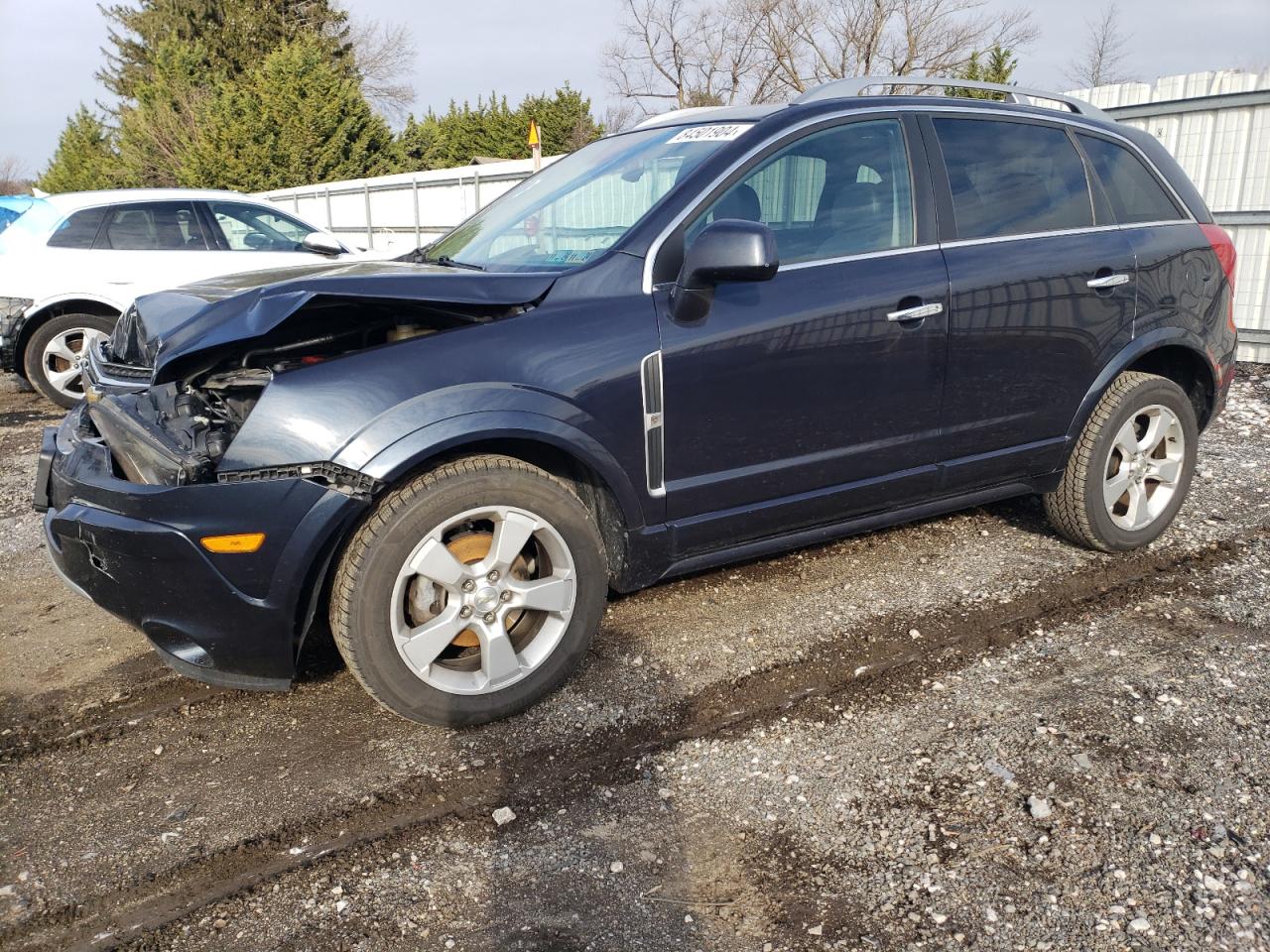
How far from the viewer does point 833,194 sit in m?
3.59

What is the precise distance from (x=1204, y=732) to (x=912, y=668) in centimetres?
88

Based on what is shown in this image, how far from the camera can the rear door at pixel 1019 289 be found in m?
3.76

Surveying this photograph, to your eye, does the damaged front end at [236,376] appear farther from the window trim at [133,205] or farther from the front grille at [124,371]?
the window trim at [133,205]

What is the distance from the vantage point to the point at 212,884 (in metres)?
2.39

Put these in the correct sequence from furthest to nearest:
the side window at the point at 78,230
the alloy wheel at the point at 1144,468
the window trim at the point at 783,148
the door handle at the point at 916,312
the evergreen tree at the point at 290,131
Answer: the evergreen tree at the point at 290,131
the side window at the point at 78,230
the alloy wheel at the point at 1144,468
the door handle at the point at 916,312
the window trim at the point at 783,148

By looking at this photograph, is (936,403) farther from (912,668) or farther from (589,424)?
(589,424)

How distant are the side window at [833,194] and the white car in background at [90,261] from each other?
5.20 meters

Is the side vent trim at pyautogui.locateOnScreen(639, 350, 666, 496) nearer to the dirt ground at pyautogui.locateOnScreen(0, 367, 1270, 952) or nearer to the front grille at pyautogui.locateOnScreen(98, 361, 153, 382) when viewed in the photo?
the dirt ground at pyautogui.locateOnScreen(0, 367, 1270, 952)

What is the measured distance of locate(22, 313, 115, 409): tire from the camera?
8.09 m

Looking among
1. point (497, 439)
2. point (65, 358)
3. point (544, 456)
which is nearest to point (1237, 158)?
Result: point (544, 456)

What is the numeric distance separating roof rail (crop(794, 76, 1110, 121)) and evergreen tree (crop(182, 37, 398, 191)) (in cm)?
3163

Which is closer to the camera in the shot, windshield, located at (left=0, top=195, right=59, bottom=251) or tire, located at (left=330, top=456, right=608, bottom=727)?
tire, located at (left=330, top=456, right=608, bottom=727)

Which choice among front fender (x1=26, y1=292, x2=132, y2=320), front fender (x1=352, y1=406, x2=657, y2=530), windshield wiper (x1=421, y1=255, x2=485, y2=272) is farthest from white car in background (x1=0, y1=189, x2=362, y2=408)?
front fender (x1=352, y1=406, x2=657, y2=530)

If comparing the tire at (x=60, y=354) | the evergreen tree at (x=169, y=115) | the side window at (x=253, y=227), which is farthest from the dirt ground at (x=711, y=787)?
the evergreen tree at (x=169, y=115)
